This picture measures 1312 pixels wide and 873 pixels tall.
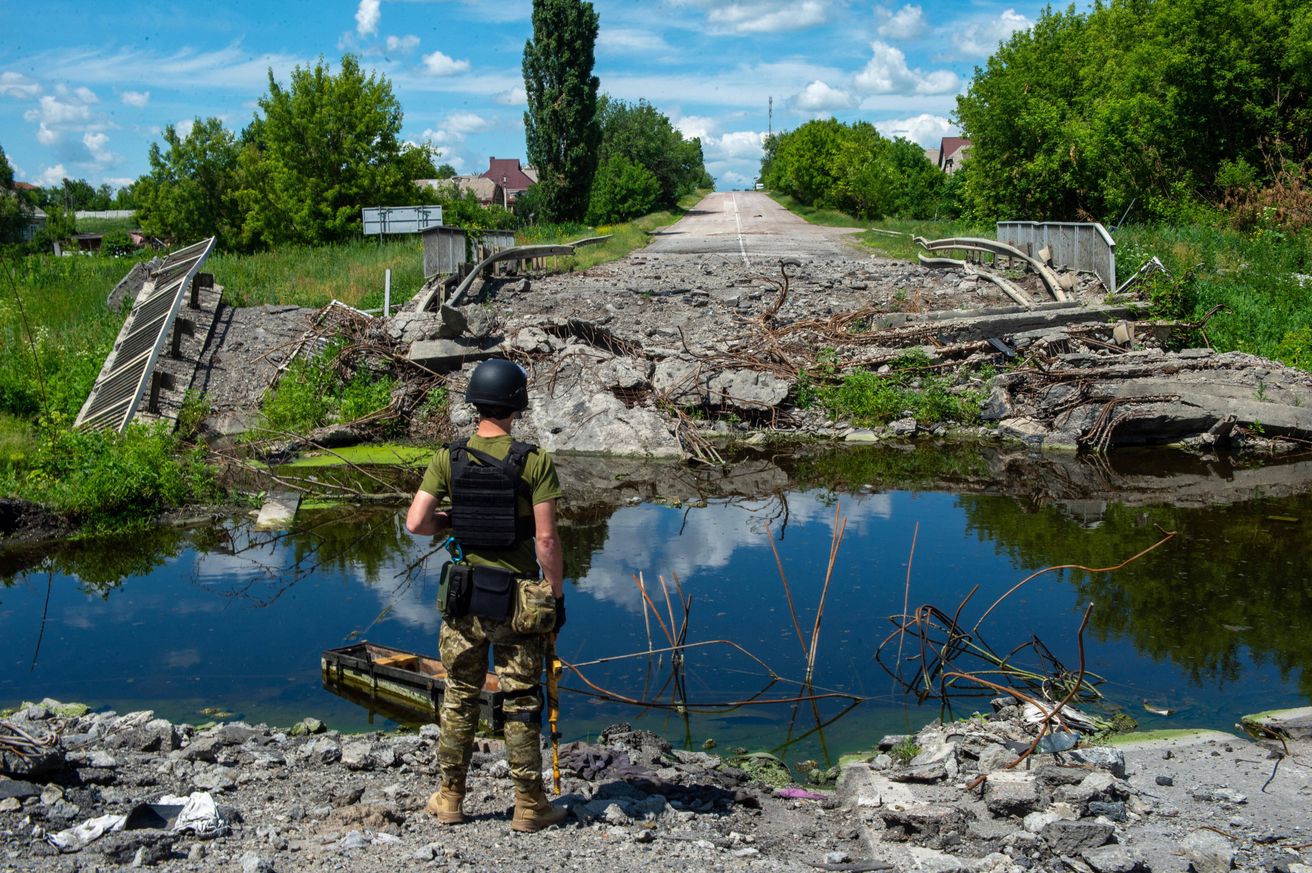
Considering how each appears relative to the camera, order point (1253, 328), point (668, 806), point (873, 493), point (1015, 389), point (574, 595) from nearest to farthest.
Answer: point (668, 806)
point (574, 595)
point (873, 493)
point (1015, 389)
point (1253, 328)

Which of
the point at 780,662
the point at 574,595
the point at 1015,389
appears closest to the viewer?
the point at 780,662

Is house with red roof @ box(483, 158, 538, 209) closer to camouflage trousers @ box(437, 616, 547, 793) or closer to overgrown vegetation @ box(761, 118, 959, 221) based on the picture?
overgrown vegetation @ box(761, 118, 959, 221)


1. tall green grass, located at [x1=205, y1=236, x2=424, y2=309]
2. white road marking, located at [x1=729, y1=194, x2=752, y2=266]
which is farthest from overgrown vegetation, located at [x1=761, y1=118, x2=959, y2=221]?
tall green grass, located at [x1=205, y1=236, x2=424, y2=309]

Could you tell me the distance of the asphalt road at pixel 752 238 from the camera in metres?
31.7

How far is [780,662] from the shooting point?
7.33 metres

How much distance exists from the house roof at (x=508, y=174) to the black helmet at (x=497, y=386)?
110 metres

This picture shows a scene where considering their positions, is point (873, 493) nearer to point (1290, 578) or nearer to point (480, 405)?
point (1290, 578)

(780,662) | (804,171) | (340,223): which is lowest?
(780,662)

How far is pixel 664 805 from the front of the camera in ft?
16.2

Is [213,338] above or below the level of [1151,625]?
above

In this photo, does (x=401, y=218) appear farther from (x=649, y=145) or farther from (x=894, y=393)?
(x=649, y=145)

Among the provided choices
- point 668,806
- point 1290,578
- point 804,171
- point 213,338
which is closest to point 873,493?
point 1290,578

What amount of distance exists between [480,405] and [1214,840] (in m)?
3.56

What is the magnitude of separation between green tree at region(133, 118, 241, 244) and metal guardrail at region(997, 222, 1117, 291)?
41141 mm
